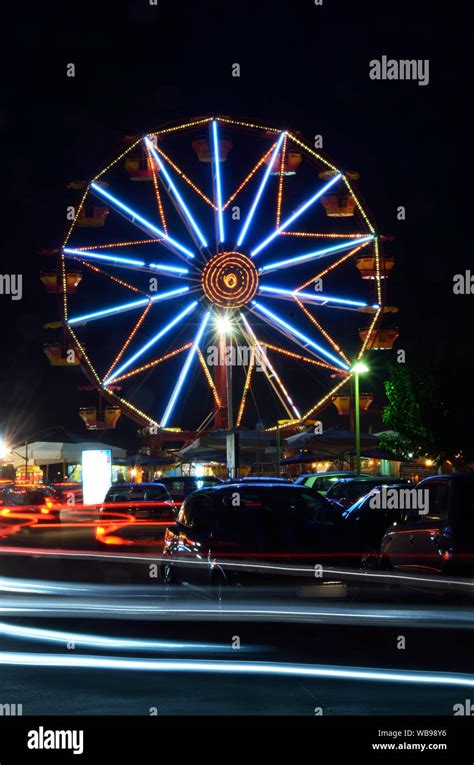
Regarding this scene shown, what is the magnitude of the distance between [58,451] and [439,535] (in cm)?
4592

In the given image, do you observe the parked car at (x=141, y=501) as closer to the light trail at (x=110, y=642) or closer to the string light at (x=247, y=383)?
the string light at (x=247, y=383)

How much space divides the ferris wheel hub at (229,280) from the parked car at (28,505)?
7.47 meters

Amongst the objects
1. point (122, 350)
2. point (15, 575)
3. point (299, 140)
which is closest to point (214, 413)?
point (122, 350)

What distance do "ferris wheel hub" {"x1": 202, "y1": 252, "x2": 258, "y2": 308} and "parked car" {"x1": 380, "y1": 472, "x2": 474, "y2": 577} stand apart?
20.3 metres

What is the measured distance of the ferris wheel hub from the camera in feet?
109

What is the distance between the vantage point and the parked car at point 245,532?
12047mm

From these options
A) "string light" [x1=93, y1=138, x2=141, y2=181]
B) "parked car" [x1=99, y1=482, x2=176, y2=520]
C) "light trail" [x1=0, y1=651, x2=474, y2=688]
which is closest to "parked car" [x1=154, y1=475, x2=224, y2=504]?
"parked car" [x1=99, y1=482, x2=176, y2=520]

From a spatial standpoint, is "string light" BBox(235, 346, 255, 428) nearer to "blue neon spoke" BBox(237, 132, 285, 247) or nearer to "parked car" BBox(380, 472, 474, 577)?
"blue neon spoke" BBox(237, 132, 285, 247)

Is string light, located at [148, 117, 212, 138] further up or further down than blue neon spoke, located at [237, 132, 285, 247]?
further up

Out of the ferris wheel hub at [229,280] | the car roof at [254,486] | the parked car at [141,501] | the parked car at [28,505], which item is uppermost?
the ferris wheel hub at [229,280]

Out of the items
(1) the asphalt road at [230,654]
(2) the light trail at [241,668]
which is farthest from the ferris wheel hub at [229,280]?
(2) the light trail at [241,668]

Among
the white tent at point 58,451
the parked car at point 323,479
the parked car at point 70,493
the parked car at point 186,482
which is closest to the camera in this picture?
the parked car at point 323,479

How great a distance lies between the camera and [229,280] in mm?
33312
